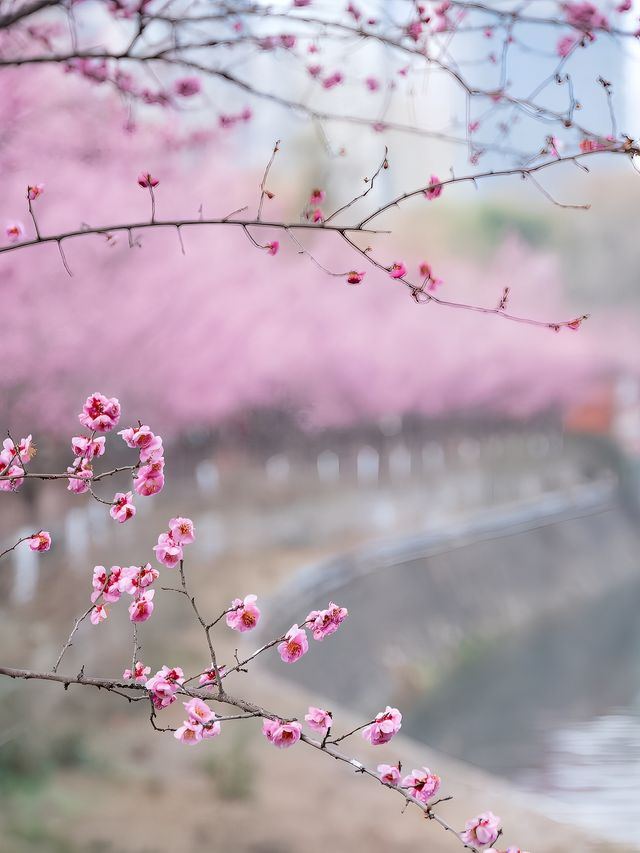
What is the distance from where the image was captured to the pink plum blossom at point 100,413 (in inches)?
52.9

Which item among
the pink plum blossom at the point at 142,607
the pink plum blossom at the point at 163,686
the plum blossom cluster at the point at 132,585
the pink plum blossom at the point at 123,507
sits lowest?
the pink plum blossom at the point at 163,686

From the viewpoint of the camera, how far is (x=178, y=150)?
16.3 ft

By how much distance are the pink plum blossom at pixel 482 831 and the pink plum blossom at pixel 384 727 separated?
0.49 ft

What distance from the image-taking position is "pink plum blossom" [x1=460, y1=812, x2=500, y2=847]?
4.28 feet

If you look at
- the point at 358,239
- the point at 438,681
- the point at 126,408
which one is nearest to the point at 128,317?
the point at 126,408

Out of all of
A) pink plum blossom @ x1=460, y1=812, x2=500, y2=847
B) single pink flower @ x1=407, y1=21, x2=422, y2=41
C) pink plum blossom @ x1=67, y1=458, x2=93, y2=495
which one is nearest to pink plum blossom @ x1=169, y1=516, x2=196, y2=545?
pink plum blossom @ x1=67, y1=458, x2=93, y2=495

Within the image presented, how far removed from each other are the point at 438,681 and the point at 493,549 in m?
1.35

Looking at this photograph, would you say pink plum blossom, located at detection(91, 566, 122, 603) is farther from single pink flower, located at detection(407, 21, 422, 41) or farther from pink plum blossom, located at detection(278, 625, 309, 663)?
single pink flower, located at detection(407, 21, 422, 41)

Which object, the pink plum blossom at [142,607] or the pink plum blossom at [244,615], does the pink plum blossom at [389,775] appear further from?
the pink plum blossom at [142,607]

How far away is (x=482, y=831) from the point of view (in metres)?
1.31

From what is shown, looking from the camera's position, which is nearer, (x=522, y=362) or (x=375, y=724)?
(x=375, y=724)

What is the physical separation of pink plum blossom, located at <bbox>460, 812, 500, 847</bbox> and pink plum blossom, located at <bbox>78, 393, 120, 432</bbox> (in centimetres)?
59

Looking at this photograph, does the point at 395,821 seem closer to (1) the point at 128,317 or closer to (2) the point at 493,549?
(1) the point at 128,317

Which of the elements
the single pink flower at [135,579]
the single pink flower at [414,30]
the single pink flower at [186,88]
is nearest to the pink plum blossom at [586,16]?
the single pink flower at [414,30]
